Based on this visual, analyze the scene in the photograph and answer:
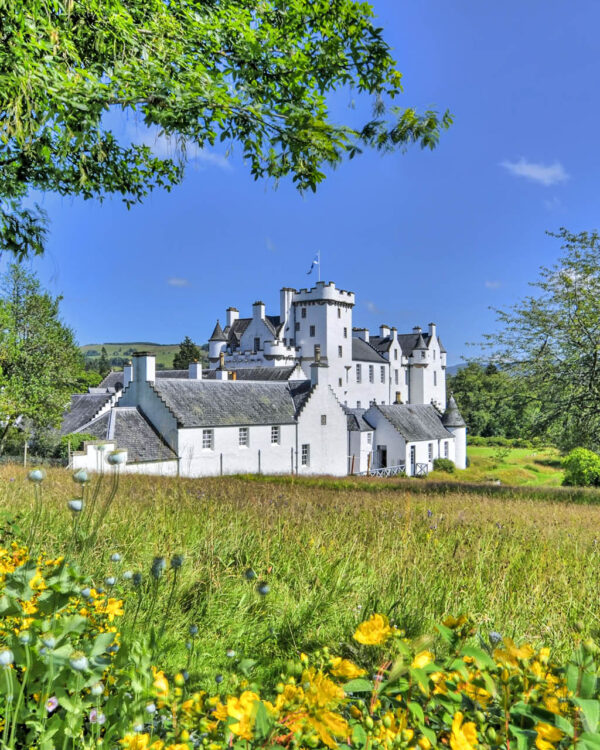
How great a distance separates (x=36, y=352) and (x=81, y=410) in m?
7.73

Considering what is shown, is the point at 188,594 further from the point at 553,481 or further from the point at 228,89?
the point at 553,481

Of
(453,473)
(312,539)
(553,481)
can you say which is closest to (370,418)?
(453,473)

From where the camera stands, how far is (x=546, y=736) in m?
1.70

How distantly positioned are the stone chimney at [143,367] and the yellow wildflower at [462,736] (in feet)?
99.5

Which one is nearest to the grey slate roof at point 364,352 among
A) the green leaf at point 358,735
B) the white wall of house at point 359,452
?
the white wall of house at point 359,452

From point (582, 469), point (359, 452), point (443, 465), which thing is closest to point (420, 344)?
point (443, 465)

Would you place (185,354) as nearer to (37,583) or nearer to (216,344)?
(216,344)

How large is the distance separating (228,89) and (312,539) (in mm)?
4379

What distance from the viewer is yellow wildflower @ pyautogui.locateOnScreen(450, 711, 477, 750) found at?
1.66 meters

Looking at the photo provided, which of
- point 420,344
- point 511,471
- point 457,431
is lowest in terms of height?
point 511,471

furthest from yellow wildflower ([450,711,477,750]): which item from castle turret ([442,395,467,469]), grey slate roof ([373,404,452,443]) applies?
castle turret ([442,395,467,469])

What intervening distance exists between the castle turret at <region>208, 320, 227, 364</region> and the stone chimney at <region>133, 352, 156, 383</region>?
31869 millimetres

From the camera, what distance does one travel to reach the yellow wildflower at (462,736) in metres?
1.66

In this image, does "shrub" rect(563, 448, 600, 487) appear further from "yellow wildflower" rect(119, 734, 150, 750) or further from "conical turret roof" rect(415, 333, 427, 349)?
"conical turret roof" rect(415, 333, 427, 349)
